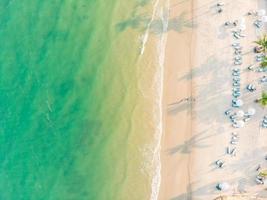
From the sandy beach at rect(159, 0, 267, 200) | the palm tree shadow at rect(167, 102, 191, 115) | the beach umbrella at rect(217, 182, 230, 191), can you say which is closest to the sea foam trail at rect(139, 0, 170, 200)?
the sandy beach at rect(159, 0, 267, 200)

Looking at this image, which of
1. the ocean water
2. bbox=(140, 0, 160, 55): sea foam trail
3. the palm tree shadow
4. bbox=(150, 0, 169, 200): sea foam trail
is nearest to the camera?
bbox=(150, 0, 169, 200): sea foam trail

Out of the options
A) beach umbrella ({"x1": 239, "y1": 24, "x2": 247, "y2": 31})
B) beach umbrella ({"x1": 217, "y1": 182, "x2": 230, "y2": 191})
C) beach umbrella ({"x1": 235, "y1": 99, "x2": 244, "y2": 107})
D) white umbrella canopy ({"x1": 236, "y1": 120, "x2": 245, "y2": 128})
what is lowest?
beach umbrella ({"x1": 217, "y1": 182, "x2": 230, "y2": 191})

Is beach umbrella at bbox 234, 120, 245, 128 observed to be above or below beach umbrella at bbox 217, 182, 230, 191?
above

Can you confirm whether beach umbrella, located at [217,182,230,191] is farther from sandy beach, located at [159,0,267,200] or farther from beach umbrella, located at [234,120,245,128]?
beach umbrella, located at [234,120,245,128]

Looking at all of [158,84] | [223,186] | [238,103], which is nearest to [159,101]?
[158,84]

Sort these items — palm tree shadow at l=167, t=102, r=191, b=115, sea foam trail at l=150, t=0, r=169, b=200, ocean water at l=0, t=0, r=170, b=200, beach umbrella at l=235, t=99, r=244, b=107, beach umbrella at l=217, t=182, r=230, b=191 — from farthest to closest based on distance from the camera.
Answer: palm tree shadow at l=167, t=102, r=191, b=115
ocean water at l=0, t=0, r=170, b=200
beach umbrella at l=235, t=99, r=244, b=107
sea foam trail at l=150, t=0, r=169, b=200
beach umbrella at l=217, t=182, r=230, b=191

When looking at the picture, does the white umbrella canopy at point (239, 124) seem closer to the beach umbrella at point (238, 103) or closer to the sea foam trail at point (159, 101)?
the beach umbrella at point (238, 103)

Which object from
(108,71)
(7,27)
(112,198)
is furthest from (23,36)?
(112,198)

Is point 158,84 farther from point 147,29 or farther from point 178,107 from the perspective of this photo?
point 147,29
